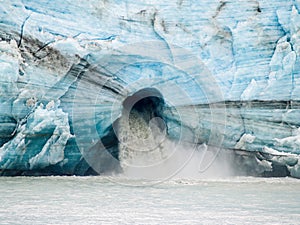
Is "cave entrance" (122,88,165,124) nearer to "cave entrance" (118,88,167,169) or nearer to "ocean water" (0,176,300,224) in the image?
"cave entrance" (118,88,167,169)

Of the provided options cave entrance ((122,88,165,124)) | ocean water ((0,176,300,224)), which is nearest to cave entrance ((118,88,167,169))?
cave entrance ((122,88,165,124))

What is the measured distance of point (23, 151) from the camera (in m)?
4.99

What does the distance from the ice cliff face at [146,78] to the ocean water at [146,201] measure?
35 centimetres

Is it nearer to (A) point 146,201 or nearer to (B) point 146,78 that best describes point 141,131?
(B) point 146,78

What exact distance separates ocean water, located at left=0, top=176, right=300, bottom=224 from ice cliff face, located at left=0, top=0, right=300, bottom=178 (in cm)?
35

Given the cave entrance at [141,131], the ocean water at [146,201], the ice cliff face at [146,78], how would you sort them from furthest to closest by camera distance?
the cave entrance at [141,131] < the ice cliff face at [146,78] < the ocean water at [146,201]

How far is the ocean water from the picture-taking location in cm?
299

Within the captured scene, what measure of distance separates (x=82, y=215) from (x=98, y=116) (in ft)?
7.09

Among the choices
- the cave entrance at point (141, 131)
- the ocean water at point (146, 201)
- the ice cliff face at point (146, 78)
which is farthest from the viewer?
the cave entrance at point (141, 131)

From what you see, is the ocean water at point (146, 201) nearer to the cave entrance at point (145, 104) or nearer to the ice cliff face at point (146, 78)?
the ice cliff face at point (146, 78)

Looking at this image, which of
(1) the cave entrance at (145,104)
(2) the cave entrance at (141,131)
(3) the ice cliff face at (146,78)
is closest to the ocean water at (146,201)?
(3) the ice cliff face at (146,78)

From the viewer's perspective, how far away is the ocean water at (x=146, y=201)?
2988 millimetres

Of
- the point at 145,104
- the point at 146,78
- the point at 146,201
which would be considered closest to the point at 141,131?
the point at 145,104

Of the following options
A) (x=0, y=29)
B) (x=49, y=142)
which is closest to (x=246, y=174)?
(x=49, y=142)
